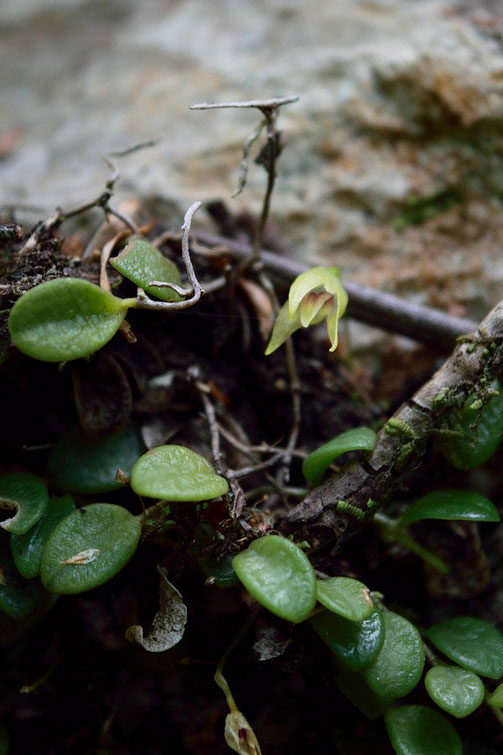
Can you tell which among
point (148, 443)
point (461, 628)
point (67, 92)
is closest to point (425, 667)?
point (461, 628)

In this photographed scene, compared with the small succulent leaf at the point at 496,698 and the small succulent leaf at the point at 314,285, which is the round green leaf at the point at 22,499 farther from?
the small succulent leaf at the point at 496,698

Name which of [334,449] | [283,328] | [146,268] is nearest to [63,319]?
[146,268]

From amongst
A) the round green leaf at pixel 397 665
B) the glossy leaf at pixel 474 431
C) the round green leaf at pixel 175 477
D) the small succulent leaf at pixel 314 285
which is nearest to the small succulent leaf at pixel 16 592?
the round green leaf at pixel 175 477

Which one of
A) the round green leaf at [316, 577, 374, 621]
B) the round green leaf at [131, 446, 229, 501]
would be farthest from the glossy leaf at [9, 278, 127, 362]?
the round green leaf at [316, 577, 374, 621]

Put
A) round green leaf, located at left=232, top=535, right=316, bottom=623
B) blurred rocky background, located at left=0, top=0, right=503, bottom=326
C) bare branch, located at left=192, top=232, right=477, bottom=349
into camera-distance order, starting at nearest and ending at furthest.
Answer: round green leaf, located at left=232, top=535, right=316, bottom=623 < bare branch, located at left=192, top=232, right=477, bottom=349 < blurred rocky background, located at left=0, top=0, right=503, bottom=326

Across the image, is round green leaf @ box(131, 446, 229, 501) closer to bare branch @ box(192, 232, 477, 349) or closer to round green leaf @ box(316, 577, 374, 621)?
round green leaf @ box(316, 577, 374, 621)

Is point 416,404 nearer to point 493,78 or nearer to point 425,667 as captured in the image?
point 425,667
